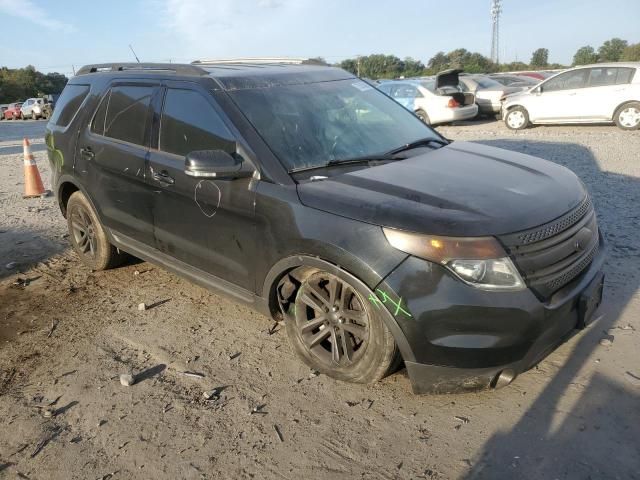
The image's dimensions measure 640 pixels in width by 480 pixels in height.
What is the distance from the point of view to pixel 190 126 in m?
3.62

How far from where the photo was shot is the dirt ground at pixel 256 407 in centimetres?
252

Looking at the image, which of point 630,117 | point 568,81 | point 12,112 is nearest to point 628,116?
point 630,117

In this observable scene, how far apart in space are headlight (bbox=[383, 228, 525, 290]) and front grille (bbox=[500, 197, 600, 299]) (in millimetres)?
61

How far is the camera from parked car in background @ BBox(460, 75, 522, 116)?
647 inches

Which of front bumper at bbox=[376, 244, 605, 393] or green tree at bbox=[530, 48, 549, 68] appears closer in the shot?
front bumper at bbox=[376, 244, 605, 393]

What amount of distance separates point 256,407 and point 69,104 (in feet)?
12.1

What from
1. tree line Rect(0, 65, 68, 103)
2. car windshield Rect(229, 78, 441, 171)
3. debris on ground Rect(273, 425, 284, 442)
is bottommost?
debris on ground Rect(273, 425, 284, 442)

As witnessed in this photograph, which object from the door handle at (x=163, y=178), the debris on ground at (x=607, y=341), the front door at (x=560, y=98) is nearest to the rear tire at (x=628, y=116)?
the front door at (x=560, y=98)

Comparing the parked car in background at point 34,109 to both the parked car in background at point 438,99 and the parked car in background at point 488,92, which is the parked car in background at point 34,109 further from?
the parked car in background at point 488,92

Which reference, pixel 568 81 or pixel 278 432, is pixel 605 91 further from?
pixel 278 432

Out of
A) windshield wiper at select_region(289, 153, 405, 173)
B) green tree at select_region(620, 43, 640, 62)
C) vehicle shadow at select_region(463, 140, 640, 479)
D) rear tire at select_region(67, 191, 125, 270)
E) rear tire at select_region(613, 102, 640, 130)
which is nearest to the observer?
vehicle shadow at select_region(463, 140, 640, 479)

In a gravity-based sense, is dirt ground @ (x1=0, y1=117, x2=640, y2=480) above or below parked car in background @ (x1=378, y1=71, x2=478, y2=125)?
below

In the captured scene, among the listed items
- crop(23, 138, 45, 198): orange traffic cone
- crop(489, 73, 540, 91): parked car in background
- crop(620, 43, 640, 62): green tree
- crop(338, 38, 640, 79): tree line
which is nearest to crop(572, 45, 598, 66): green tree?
crop(338, 38, 640, 79): tree line

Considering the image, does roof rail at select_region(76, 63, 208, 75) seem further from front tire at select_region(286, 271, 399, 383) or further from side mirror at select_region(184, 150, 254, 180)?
front tire at select_region(286, 271, 399, 383)
